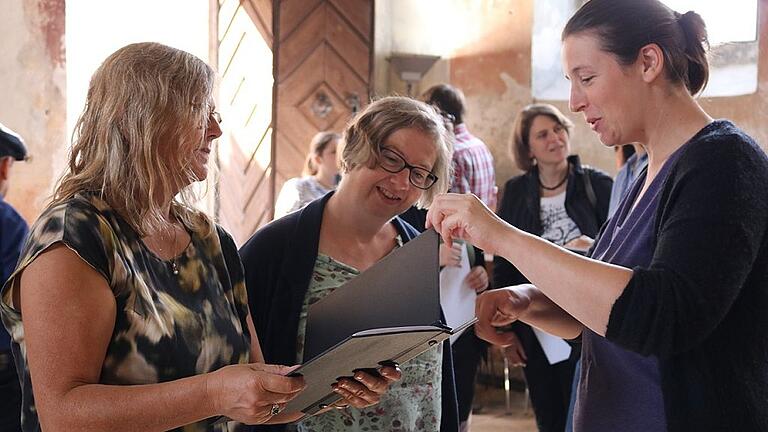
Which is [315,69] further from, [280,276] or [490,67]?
[280,276]

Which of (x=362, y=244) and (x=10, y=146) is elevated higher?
(x=10, y=146)

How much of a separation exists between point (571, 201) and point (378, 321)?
3.41m

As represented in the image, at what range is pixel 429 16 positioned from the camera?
29.7 ft

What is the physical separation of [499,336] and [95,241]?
3.37 feet

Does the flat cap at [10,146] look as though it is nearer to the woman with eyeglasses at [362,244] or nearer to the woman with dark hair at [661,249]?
the woman with eyeglasses at [362,244]

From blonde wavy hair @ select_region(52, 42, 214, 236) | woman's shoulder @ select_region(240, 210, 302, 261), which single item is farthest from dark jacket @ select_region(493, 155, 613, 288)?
blonde wavy hair @ select_region(52, 42, 214, 236)

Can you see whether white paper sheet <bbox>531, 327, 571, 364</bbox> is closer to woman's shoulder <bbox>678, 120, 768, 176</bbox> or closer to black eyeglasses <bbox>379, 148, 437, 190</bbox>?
black eyeglasses <bbox>379, 148, 437, 190</bbox>

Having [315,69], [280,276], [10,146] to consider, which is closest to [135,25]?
[315,69]

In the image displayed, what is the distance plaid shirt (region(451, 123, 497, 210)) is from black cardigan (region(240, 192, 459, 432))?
331 cm

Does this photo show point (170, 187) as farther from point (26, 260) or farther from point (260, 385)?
point (260, 385)

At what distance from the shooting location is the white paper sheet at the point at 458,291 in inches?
139

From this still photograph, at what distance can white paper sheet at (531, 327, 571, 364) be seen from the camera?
4539 millimetres

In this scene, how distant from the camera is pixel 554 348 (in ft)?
14.9

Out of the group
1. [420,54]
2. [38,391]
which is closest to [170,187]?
[38,391]
